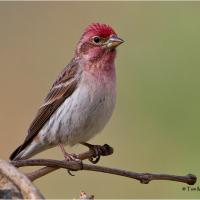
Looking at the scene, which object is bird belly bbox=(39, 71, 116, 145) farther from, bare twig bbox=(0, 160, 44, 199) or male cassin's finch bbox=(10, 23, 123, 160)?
bare twig bbox=(0, 160, 44, 199)

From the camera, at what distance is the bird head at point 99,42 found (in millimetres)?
4852

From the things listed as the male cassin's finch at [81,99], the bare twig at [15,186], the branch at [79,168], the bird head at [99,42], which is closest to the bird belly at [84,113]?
the male cassin's finch at [81,99]

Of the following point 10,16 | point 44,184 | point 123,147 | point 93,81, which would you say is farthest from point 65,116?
point 10,16

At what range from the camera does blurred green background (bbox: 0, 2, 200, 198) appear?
5.18m

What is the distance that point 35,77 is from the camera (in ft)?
21.9

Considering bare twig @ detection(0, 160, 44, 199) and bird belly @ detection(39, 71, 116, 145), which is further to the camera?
bird belly @ detection(39, 71, 116, 145)

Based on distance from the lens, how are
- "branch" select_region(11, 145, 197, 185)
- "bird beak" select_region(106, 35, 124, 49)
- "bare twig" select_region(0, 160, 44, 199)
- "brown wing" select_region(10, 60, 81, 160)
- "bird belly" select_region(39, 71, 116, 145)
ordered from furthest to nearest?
"brown wing" select_region(10, 60, 81, 160)
"bird beak" select_region(106, 35, 124, 49)
"bird belly" select_region(39, 71, 116, 145)
"branch" select_region(11, 145, 197, 185)
"bare twig" select_region(0, 160, 44, 199)

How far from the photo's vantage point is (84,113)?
454 centimetres

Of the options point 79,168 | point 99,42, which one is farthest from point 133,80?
point 79,168

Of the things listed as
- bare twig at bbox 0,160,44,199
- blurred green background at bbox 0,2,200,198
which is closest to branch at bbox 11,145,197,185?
bare twig at bbox 0,160,44,199

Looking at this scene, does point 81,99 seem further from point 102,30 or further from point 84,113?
point 102,30

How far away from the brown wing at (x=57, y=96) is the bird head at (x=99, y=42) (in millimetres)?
155

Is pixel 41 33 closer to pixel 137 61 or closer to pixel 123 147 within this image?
pixel 137 61

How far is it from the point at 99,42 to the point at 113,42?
201mm
